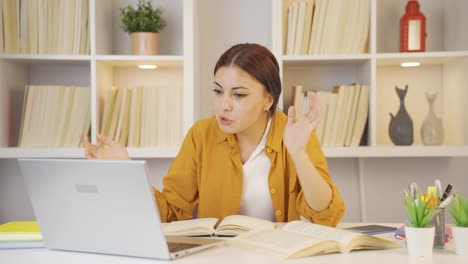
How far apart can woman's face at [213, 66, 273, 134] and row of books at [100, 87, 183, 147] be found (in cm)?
86

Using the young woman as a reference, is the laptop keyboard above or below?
below

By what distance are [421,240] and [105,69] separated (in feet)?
6.69

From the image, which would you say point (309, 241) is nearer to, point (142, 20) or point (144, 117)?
point (144, 117)

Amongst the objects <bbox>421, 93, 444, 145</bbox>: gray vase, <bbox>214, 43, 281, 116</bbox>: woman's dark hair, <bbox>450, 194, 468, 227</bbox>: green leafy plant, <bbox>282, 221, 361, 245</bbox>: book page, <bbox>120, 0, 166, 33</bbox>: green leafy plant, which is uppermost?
<bbox>120, 0, 166, 33</bbox>: green leafy plant

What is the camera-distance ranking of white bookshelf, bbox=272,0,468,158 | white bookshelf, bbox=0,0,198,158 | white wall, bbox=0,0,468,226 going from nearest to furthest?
1. white bookshelf, bbox=0,0,198,158
2. white bookshelf, bbox=272,0,468,158
3. white wall, bbox=0,0,468,226

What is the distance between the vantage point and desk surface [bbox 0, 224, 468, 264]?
4.46 ft

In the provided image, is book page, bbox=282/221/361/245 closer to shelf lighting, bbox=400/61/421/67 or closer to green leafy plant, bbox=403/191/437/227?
green leafy plant, bbox=403/191/437/227

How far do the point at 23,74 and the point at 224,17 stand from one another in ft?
3.60

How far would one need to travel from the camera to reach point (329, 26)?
9.49ft

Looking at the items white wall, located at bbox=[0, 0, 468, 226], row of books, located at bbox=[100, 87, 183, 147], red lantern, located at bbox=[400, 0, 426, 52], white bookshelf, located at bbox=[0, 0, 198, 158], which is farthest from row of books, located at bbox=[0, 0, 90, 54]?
red lantern, located at bbox=[400, 0, 426, 52]

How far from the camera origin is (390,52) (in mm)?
3129

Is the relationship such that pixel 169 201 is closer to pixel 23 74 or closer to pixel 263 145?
pixel 263 145

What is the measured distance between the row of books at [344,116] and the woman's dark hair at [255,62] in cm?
79

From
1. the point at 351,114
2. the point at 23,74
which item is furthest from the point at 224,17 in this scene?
the point at 23,74
